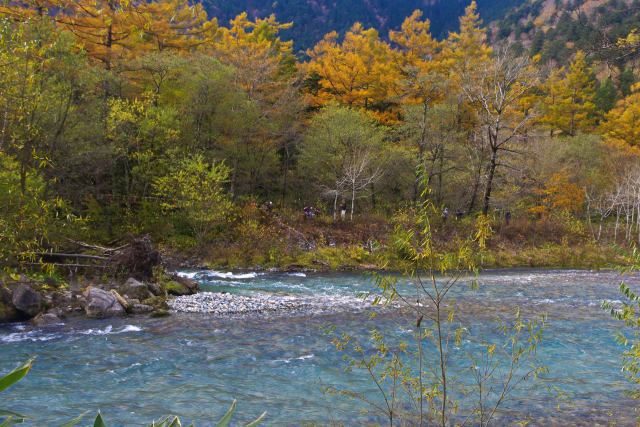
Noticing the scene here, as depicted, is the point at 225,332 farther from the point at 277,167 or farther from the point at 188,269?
the point at 277,167

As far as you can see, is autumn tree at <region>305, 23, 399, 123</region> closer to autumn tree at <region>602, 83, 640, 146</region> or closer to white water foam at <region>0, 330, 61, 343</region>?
autumn tree at <region>602, 83, 640, 146</region>

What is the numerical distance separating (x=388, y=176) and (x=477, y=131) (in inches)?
307

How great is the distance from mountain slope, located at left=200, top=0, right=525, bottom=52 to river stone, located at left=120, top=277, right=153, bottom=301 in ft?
398

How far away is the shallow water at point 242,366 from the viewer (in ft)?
23.4

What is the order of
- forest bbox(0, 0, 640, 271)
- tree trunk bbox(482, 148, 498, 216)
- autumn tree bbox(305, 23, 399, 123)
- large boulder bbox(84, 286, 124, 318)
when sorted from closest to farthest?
large boulder bbox(84, 286, 124, 318), forest bbox(0, 0, 640, 271), tree trunk bbox(482, 148, 498, 216), autumn tree bbox(305, 23, 399, 123)

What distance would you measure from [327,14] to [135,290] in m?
167

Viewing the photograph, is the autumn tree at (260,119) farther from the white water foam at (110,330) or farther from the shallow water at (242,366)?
the shallow water at (242,366)

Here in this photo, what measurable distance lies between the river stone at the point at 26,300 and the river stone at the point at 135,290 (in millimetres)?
2451

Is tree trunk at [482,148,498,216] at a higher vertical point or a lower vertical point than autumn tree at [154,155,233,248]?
higher

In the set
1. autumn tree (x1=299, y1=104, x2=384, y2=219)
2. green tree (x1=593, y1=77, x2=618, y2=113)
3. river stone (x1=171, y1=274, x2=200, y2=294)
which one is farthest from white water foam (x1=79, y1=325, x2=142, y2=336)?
green tree (x1=593, y1=77, x2=618, y2=113)

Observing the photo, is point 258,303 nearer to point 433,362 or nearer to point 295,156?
point 433,362

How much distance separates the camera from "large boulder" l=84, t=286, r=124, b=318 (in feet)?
40.3

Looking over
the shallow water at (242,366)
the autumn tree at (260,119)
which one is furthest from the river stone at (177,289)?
the autumn tree at (260,119)

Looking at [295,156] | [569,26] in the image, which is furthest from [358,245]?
[569,26]
